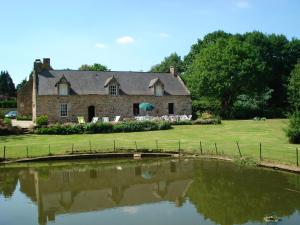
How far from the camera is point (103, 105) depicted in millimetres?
42312

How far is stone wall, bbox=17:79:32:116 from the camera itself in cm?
4872

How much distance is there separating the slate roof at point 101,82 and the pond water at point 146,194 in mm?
20395

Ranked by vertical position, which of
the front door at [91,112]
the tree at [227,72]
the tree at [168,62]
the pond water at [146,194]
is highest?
the tree at [168,62]

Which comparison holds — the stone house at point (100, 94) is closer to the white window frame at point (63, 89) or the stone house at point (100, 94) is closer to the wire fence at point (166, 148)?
the white window frame at point (63, 89)

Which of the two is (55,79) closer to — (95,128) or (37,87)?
(37,87)

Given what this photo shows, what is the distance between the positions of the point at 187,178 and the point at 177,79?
100ft

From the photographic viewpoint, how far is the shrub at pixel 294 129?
24750mm

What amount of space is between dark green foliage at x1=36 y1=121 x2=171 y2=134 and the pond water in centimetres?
1184

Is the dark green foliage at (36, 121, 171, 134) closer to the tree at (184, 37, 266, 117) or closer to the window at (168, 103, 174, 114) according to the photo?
the window at (168, 103, 174, 114)

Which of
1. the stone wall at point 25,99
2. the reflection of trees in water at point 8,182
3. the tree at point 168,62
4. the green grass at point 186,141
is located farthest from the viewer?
the tree at point 168,62

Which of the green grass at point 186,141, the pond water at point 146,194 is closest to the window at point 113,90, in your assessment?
the green grass at point 186,141

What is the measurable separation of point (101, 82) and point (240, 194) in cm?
Answer: 3042

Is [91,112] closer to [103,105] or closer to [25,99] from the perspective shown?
[103,105]

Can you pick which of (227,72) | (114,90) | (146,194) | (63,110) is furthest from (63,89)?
(146,194)
